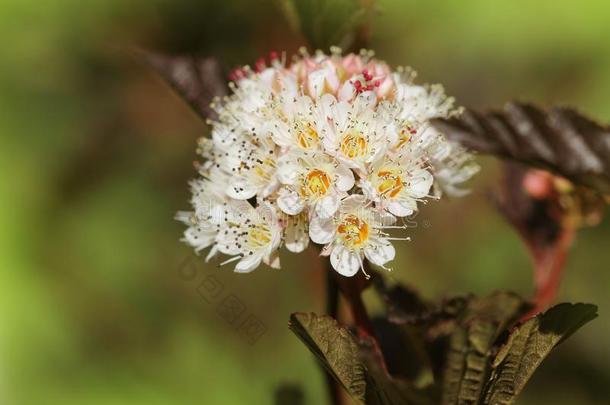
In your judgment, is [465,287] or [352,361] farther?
[465,287]

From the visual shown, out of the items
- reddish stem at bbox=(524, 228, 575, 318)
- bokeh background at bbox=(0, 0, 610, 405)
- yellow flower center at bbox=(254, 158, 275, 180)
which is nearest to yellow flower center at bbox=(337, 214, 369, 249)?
yellow flower center at bbox=(254, 158, 275, 180)

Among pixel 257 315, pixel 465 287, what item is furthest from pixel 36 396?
pixel 465 287

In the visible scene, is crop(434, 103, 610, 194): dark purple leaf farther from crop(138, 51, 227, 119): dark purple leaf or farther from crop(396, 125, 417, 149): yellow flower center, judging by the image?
crop(138, 51, 227, 119): dark purple leaf

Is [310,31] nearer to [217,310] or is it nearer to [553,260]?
[553,260]

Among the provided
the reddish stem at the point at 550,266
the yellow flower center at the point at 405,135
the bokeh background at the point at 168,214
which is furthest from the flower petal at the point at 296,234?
the bokeh background at the point at 168,214

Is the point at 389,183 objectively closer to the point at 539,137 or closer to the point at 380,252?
the point at 380,252

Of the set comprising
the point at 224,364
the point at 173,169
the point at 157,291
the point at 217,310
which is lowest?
the point at 224,364

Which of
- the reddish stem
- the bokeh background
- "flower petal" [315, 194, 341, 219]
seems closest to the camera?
"flower petal" [315, 194, 341, 219]

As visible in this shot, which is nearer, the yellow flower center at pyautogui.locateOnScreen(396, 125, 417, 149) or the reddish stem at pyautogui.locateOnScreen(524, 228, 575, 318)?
the yellow flower center at pyautogui.locateOnScreen(396, 125, 417, 149)
